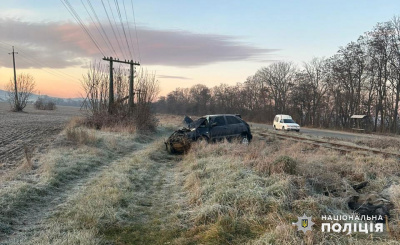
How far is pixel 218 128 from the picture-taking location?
45.3ft

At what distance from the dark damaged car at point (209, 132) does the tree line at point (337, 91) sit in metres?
18.6

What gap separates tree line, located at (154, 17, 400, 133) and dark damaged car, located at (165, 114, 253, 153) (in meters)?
18.6

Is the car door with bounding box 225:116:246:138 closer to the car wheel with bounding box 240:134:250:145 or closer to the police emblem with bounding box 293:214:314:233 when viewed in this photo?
the car wheel with bounding box 240:134:250:145

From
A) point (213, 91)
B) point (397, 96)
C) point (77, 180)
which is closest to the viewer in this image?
point (77, 180)

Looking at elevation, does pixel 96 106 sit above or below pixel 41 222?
above

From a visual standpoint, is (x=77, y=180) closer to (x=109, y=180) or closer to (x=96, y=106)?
(x=109, y=180)

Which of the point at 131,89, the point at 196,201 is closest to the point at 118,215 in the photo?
the point at 196,201

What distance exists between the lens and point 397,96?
36656 millimetres

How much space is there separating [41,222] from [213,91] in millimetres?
101208

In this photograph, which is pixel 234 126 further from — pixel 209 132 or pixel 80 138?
pixel 80 138

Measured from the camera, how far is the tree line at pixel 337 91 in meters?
38.6

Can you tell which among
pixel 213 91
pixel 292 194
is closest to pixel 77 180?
pixel 292 194

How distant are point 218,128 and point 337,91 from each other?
136ft

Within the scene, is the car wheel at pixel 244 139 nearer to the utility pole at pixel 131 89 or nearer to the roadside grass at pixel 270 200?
the roadside grass at pixel 270 200
